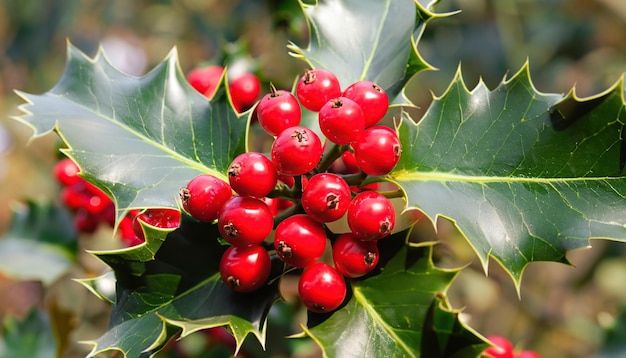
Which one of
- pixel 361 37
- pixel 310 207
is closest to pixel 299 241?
pixel 310 207

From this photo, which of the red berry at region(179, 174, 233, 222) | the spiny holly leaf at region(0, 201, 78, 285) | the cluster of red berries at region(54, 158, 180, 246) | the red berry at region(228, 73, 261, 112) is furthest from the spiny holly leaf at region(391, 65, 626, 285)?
the spiny holly leaf at region(0, 201, 78, 285)

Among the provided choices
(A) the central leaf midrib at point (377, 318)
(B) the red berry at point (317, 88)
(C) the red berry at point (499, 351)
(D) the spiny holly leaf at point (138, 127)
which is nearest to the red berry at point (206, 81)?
(D) the spiny holly leaf at point (138, 127)

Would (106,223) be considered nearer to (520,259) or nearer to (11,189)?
(520,259)

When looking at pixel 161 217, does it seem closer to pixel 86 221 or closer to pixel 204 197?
pixel 204 197

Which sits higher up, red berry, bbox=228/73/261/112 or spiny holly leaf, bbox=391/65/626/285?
spiny holly leaf, bbox=391/65/626/285

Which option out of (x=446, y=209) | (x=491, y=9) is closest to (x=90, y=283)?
(x=446, y=209)

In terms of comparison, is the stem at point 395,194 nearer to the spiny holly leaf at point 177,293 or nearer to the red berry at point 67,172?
the spiny holly leaf at point 177,293

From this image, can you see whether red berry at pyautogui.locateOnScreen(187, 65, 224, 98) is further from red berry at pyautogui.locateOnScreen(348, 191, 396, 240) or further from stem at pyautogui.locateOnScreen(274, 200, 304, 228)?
red berry at pyautogui.locateOnScreen(348, 191, 396, 240)
